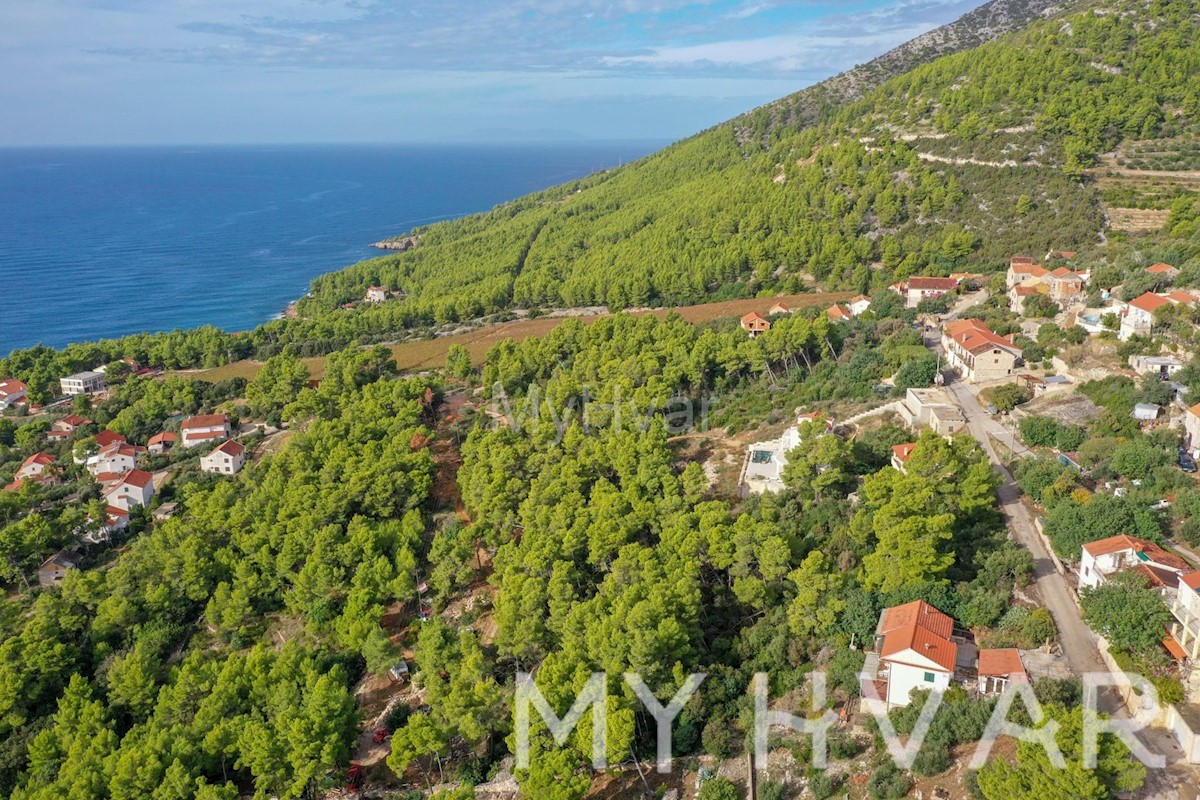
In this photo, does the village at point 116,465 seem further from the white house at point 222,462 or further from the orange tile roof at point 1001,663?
the orange tile roof at point 1001,663

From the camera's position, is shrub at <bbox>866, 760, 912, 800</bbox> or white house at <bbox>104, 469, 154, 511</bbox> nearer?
shrub at <bbox>866, 760, 912, 800</bbox>

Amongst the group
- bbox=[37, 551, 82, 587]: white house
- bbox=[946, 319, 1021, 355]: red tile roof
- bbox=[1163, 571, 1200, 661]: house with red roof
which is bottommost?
bbox=[37, 551, 82, 587]: white house

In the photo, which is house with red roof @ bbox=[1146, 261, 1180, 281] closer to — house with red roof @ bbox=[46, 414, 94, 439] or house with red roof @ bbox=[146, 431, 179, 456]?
house with red roof @ bbox=[146, 431, 179, 456]

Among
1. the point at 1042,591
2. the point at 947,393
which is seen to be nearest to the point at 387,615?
the point at 1042,591

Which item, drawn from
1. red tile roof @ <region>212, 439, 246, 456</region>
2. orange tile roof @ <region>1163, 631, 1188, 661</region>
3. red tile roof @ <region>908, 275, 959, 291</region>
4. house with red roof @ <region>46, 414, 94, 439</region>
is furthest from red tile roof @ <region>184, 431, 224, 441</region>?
orange tile roof @ <region>1163, 631, 1188, 661</region>

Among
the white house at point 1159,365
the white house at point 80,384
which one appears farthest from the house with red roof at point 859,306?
the white house at point 80,384

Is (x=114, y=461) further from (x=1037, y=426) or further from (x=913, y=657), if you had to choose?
(x=1037, y=426)
